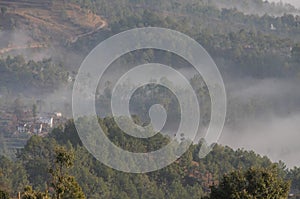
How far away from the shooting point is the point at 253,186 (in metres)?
34.3

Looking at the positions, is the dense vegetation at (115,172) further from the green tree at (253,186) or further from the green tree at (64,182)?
the green tree at (64,182)

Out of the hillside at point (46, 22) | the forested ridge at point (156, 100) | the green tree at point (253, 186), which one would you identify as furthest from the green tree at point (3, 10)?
the green tree at point (253, 186)

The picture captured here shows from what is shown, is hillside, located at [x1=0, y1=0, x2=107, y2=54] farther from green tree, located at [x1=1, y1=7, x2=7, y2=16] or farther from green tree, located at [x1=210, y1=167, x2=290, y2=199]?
green tree, located at [x1=210, y1=167, x2=290, y2=199]

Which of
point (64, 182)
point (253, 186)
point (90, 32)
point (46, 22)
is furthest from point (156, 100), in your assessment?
point (64, 182)

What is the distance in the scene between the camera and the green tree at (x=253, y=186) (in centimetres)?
3409

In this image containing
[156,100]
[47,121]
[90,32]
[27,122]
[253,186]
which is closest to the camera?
[253,186]

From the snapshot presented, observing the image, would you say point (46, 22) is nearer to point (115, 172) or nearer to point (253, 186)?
point (115, 172)

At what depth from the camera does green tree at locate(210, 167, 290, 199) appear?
112 feet

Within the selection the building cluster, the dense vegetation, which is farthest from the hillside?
the dense vegetation

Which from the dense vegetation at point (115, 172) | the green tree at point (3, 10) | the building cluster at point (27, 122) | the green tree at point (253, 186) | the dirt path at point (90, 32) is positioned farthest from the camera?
the dirt path at point (90, 32)

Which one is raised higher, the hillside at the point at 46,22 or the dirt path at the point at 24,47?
the hillside at the point at 46,22

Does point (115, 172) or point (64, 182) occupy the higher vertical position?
point (115, 172)

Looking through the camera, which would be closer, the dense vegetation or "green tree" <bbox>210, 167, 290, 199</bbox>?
"green tree" <bbox>210, 167, 290, 199</bbox>

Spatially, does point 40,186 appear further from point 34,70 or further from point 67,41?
point 67,41
